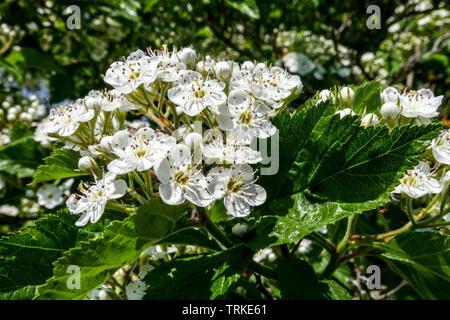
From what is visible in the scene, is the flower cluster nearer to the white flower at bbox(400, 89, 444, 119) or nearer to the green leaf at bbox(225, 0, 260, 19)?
the white flower at bbox(400, 89, 444, 119)

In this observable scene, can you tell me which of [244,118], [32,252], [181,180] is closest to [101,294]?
[32,252]

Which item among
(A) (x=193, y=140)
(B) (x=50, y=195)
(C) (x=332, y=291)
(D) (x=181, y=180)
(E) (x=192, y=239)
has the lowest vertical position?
(C) (x=332, y=291)

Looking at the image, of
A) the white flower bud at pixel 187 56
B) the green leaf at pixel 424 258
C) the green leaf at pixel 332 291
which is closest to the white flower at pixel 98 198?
the white flower bud at pixel 187 56

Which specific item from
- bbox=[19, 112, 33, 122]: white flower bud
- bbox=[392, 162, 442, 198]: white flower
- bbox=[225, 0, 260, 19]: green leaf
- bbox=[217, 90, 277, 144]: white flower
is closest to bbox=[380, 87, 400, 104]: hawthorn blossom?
bbox=[392, 162, 442, 198]: white flower

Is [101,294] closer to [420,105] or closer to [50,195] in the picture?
[420,105]

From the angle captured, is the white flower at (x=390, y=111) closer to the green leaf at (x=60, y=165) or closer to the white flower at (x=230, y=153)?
the white flower at (x=230, y=153)

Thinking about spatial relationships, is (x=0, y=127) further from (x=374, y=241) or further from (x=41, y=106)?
(x=374, y=241)
